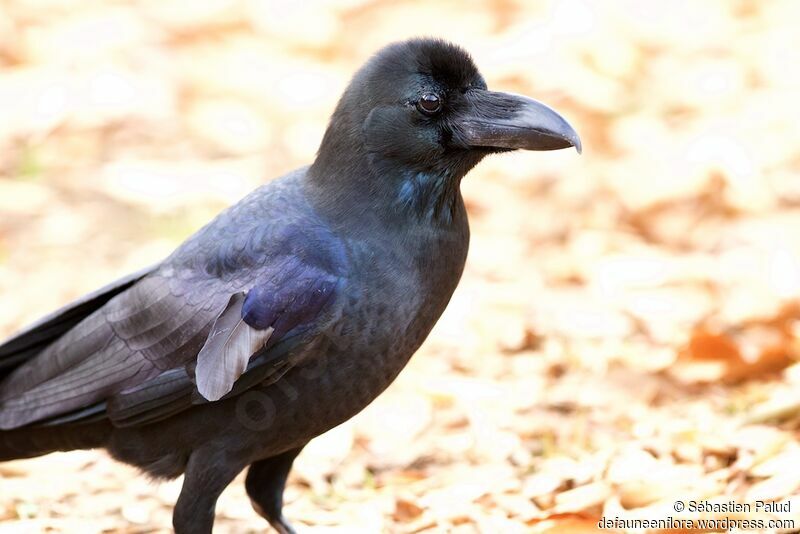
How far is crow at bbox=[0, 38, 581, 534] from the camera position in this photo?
363cm

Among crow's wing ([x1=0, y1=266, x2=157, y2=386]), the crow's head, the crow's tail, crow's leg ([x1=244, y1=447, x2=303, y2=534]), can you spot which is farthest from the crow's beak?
the crow's tail

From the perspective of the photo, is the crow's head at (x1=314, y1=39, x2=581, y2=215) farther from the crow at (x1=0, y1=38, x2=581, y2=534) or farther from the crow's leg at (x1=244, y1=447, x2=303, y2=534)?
the crow's leg at (x1=244, y1=447, x2=303, y2=534)

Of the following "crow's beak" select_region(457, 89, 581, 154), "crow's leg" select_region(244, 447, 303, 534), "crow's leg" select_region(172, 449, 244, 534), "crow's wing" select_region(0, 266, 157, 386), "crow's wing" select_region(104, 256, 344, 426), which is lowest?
"crow's leg" select_region(172, 449, 244, 534)

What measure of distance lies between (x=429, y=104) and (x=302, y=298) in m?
0.76

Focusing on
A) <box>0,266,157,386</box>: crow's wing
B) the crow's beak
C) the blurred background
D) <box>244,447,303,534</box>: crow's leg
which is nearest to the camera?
the crow's beak

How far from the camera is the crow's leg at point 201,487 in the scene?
12.3 feet

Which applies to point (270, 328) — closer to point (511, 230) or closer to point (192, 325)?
point (192, 325)

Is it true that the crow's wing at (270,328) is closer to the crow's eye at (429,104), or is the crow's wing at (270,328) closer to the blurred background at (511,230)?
the crow's eye at (429,104)

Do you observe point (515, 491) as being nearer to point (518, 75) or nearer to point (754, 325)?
point (754, 325)

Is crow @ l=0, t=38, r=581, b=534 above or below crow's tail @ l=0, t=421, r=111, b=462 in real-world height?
above

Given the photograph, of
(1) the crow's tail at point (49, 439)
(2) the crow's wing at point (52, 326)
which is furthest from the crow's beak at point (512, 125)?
(1) the crow's tail at point (49, 439)

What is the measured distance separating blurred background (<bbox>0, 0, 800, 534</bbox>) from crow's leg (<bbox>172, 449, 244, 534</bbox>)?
66 centimetres

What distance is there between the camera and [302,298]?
360 cm

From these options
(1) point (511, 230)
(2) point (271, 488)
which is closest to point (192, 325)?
(2) point (271, 488)
